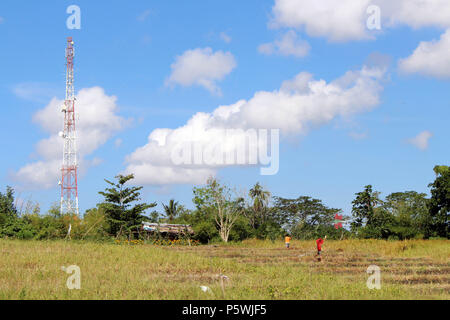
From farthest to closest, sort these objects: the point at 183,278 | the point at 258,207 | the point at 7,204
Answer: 1. the point at 258,207
2. the point at 7,204
3. the point at 183,278

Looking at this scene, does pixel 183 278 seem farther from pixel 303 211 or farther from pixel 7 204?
pixel 303 211

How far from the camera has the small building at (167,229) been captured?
26.7m

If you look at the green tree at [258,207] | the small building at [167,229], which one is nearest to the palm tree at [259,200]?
the green tree at [258,207]

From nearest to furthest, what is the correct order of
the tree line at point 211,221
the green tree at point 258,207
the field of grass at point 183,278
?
the field of grass at point 183,278, the tree line at point 211,221, the green tree at point 258,207

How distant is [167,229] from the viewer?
27250mm

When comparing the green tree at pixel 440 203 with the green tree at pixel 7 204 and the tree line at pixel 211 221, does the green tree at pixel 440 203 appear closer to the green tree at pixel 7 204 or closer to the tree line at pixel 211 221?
the tree line at pixel 211 221

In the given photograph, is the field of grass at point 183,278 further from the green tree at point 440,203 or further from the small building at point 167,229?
the green tree at point 440,203

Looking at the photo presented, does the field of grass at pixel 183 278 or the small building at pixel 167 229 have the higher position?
the field of grass at pixel 183 278

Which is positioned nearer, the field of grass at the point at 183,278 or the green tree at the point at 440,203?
the field of grass at the point at 183,278

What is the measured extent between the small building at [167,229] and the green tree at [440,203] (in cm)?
1561

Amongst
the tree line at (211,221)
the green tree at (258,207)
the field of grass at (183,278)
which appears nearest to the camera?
the field of grass at (183,278)

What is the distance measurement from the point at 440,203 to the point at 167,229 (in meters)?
17.5

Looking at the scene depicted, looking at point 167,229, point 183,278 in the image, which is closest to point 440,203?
point 167,229
